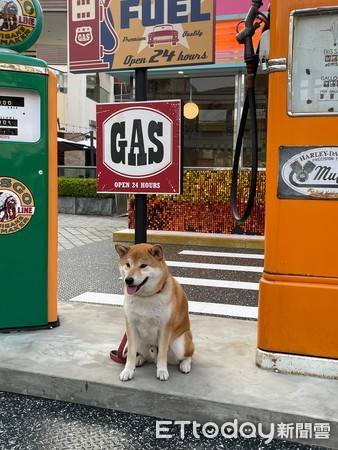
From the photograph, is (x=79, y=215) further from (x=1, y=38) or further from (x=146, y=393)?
(x=146, y=393)

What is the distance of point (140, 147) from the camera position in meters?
3.11

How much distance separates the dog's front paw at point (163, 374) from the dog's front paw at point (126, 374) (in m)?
0.17

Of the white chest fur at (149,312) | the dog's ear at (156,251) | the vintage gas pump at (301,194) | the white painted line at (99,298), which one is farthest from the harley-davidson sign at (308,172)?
the white painted line at (99,298)

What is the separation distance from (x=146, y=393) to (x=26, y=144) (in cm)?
209

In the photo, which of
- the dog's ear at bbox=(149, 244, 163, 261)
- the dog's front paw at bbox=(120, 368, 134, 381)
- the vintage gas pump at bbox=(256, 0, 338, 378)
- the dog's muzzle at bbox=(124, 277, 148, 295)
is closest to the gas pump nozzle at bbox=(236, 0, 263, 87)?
the vintage gas pump at bbox=(256, 0, 338, 378)

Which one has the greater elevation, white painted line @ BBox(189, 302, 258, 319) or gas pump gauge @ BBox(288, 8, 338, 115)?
gas pump gauge @ BBox(288, 8, 338, 115)

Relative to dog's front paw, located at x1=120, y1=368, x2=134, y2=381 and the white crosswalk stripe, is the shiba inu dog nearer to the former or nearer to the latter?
dog's front paw, located at x1=120, y1=368, x2=134, y2=381

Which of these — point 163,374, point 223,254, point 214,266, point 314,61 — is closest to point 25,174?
point 163,374

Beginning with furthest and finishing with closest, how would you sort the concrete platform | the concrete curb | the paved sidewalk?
the paved sidewalk < the concrete curb < the concrete platform

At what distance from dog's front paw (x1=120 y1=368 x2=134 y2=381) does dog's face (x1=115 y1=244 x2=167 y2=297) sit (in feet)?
1.58

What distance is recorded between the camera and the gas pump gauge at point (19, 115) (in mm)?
3521

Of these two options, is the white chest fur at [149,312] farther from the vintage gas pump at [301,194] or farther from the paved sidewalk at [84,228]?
the paved sidewalk at [84,228]

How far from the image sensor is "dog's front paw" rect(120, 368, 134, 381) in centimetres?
279

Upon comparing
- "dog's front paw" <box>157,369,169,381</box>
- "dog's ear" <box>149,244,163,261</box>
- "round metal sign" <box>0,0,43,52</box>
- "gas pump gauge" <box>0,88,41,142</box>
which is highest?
"round metal sign" <box>0,0,43,52</box>
